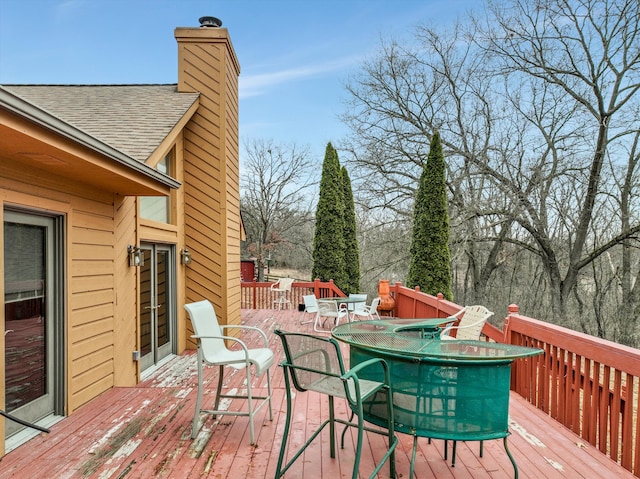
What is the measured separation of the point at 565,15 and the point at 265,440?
13.4 meters

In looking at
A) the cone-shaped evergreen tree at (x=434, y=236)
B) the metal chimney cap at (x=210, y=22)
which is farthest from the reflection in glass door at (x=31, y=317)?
the cone-shaped evergreen tree at (x=434, y=236)

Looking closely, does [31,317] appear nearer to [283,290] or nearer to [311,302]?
[311,302]

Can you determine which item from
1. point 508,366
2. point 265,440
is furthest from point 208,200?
point 508,366

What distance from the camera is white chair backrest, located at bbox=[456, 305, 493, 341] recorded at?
450 centimetres

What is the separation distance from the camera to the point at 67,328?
3.63 meters

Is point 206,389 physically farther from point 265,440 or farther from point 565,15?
point 565,15

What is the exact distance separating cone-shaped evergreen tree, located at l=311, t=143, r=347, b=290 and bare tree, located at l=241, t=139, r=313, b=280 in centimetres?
854

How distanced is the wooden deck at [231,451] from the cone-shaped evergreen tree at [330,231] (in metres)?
10.4

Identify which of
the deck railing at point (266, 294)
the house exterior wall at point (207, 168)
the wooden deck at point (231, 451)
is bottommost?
the deck railing at point (266, 294)

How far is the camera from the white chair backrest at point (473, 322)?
450 cm

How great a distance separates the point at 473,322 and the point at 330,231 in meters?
9.73

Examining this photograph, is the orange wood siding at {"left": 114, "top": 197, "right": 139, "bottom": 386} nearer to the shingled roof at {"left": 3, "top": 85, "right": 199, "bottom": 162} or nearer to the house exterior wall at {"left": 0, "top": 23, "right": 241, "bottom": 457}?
the house exterior wall at {"left": 0, "top": 23, "right": 241, "bottom": 457}

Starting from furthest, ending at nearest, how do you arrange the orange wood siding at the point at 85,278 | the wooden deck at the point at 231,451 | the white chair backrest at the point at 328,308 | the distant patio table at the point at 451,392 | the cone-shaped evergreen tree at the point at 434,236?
the cone-shaped evergreen tree at the point at 434,236, the white chair backrest at the point at 328,308, the orange wood siding at the point at 85,278, the wooden deck at the point at 231,451, the distant patio table at the point at 451,392

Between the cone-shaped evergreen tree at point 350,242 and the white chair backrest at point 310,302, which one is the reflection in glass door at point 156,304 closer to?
the white chair backrest at point 310,302
